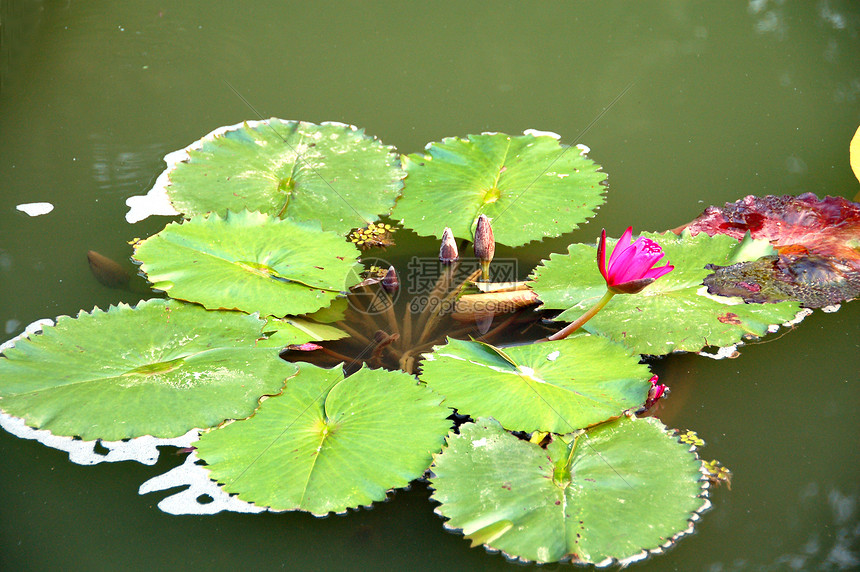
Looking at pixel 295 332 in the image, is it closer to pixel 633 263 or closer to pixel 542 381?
pixel 542 381

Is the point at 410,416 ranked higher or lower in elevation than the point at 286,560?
higher

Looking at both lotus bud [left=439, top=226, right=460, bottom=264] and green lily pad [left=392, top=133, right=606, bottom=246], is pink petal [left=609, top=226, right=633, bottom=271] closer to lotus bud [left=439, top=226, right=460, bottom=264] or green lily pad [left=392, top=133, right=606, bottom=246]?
green lily pad [left=392, top=133, right=606, bottom=246]

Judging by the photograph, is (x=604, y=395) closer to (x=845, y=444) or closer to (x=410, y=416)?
(x=410, y=416)

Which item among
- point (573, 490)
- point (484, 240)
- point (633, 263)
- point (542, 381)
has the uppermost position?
point (633, 263)

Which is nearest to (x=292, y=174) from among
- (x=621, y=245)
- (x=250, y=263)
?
(x=250, y=263)

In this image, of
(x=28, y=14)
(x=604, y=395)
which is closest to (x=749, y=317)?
(x=604, y=395)

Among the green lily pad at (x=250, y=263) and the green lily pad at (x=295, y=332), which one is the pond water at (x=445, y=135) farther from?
the green lily pad at (x=295, y=332)

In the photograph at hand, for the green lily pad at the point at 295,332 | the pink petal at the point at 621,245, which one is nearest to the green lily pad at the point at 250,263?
the green lily pad at the point at 295,332
